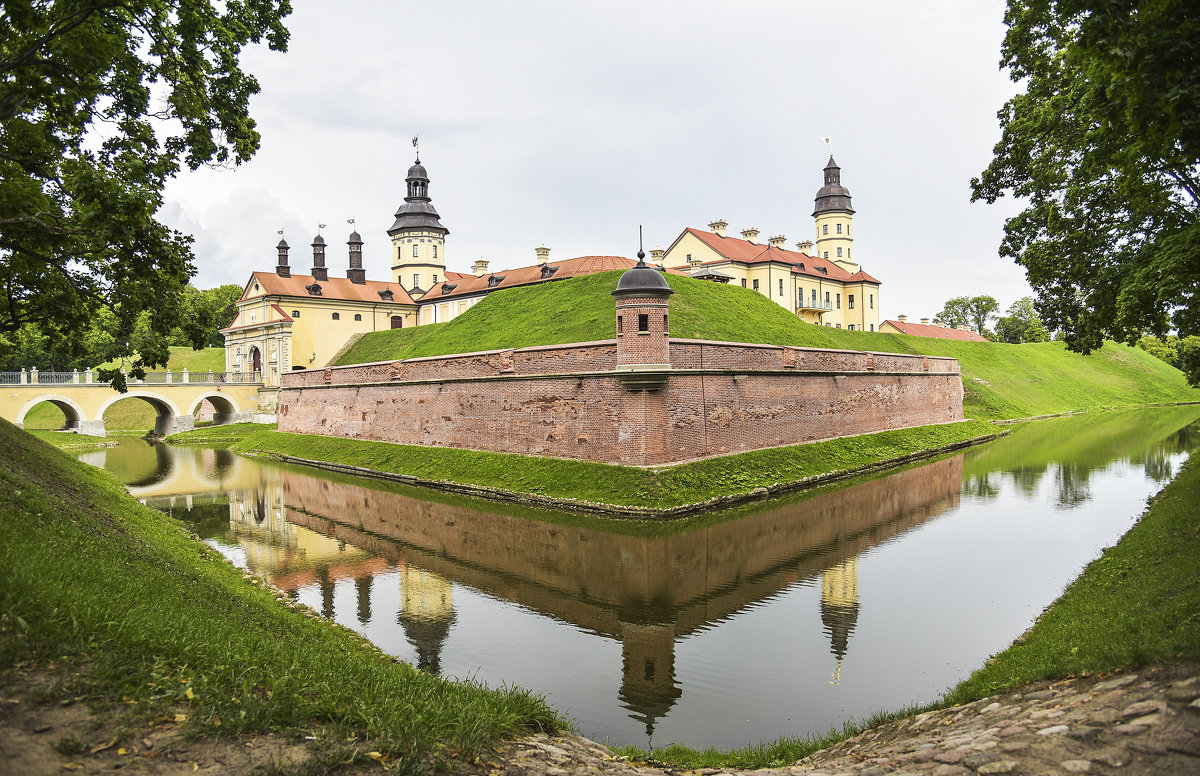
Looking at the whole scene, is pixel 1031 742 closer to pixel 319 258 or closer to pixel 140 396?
pixel 140 396

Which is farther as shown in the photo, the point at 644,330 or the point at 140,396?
the point at 140,396

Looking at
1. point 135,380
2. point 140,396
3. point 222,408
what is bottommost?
point 222,408

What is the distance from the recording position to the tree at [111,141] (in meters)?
8.77

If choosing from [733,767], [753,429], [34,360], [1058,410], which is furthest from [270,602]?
[34,360]

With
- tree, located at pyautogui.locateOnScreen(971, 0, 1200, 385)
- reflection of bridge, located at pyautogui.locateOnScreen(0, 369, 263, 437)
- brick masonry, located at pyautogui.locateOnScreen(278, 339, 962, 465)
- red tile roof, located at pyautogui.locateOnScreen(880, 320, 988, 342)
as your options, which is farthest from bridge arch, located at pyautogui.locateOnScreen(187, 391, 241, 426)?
red tile roof, located at pyautogui.locateOnScreen(880, 320, 988, 342)

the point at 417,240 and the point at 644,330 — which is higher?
the point at 417,240

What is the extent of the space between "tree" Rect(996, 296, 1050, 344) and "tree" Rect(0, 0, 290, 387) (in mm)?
87760

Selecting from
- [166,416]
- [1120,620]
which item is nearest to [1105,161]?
[1120,620]

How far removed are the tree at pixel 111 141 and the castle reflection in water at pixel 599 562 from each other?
5.94 meters

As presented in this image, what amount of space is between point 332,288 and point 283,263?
5.26 meters

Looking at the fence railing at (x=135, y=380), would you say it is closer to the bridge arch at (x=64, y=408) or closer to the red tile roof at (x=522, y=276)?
the bridge arch at (x=64, y=408)

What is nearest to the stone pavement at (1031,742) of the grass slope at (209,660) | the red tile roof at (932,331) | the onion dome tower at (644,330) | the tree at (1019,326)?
the grass slope at (209,660)

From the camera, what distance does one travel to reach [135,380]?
5062 cm

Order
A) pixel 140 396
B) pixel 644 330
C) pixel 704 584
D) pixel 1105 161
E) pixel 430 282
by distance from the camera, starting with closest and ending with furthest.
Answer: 1. pixel 1105 161
2. pixel 704 584
3. pixel 644 330
4. pixel 140 396
5. pixel 430 282
